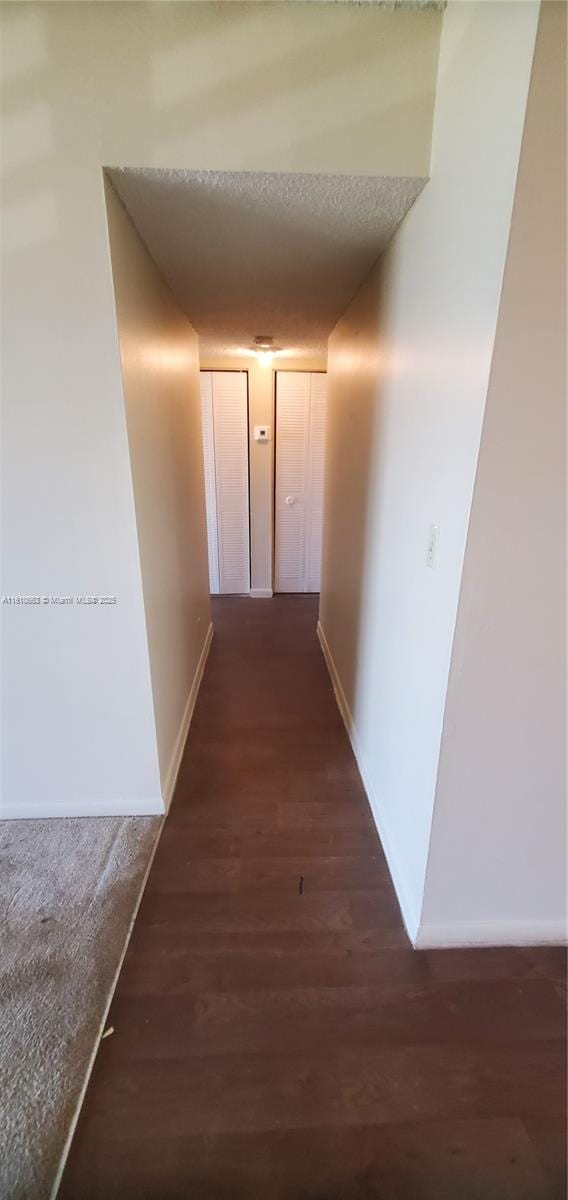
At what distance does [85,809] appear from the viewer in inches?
70.1

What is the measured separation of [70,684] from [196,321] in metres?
2.19

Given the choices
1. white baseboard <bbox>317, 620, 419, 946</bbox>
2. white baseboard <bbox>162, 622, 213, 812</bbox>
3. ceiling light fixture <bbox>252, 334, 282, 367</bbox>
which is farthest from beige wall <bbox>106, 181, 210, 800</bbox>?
white baseboard <bbox>317, 620, 419, 946</bbox>

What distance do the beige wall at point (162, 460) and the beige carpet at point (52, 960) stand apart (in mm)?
331

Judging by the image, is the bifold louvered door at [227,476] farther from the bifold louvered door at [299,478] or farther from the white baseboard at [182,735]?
the white baseboard at [182,735]

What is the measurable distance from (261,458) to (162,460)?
2.34 metres

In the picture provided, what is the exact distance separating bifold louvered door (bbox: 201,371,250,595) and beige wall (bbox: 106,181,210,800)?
1.10 meters

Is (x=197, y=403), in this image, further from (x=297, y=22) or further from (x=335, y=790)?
(x=335, y=790)

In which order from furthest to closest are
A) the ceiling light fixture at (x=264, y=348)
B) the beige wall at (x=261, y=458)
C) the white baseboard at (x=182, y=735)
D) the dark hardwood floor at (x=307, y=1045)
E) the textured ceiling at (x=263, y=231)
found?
1. the beige wall at (x=261, y=458)
2. the ceiling light fixture at (x=264, y=348)
3. the white baseboard at (x=182, y=735)
4. the textured ceiling at (x=263, y=231)
5. the dark hardwood floor at (x=307, y=1045)

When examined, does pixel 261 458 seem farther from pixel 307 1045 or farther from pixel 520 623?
pixel 307 1045

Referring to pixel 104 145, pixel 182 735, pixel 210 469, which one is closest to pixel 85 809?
pixel 182 735

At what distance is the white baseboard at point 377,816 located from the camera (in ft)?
4.50

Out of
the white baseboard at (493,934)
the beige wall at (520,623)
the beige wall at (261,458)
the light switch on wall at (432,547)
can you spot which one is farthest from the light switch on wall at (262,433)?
the white baseboard at (493,934)

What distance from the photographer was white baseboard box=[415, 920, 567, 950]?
1.33 meters

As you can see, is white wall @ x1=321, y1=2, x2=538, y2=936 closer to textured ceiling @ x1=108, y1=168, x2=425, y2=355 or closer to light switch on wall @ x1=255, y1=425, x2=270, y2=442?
textured ceiling @ x1=108, y1=168, x2=425, y2=355
